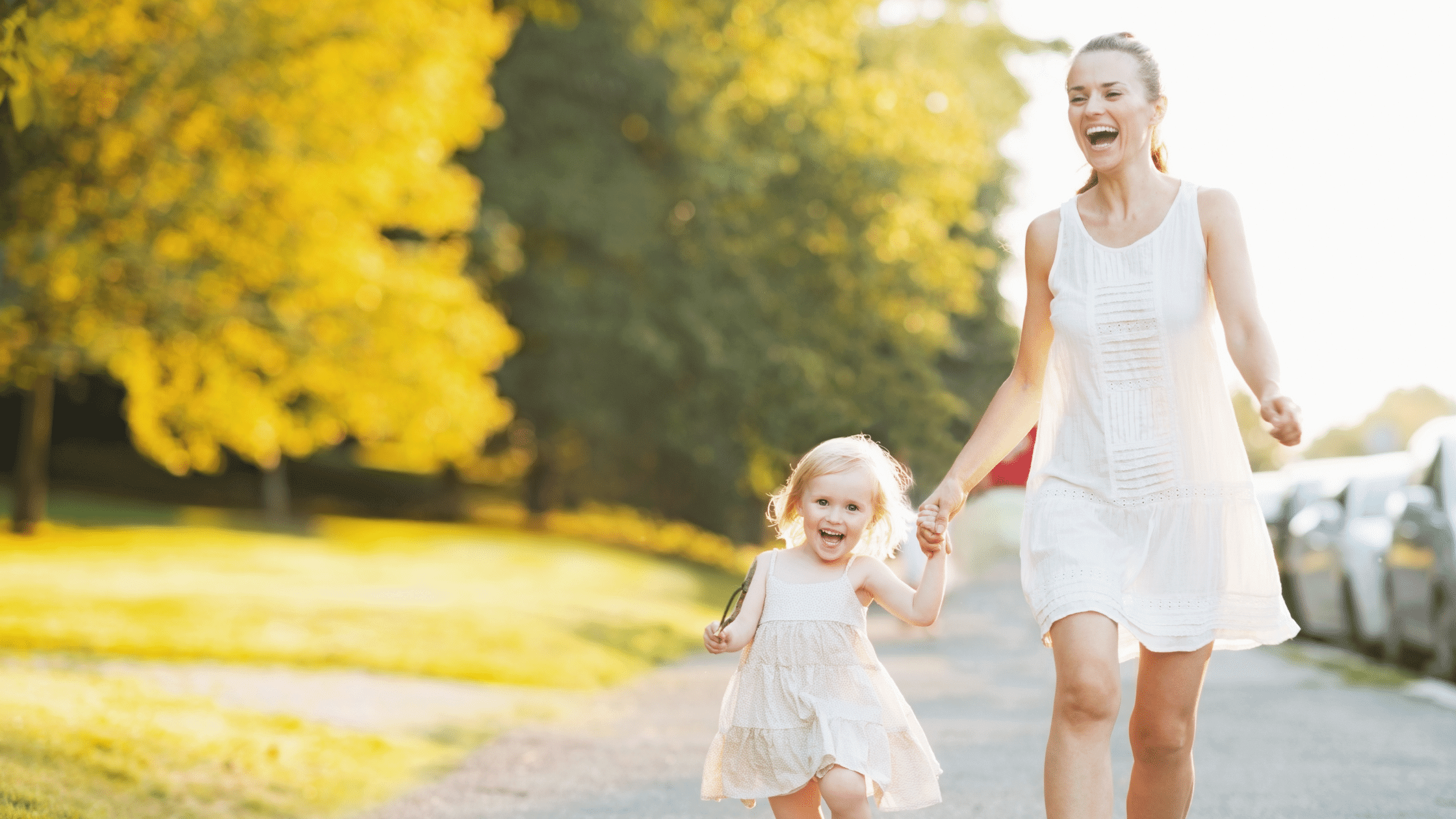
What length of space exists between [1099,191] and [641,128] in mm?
26652

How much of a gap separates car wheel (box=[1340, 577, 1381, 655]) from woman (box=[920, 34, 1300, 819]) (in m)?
10.9

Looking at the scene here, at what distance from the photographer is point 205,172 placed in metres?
14.6

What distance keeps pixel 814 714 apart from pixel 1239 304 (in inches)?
59.0

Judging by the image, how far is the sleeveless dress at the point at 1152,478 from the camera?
3607 millimetres

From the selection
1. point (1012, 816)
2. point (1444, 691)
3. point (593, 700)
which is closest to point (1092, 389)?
point (1012, 816)

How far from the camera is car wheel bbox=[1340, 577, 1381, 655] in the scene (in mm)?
13734

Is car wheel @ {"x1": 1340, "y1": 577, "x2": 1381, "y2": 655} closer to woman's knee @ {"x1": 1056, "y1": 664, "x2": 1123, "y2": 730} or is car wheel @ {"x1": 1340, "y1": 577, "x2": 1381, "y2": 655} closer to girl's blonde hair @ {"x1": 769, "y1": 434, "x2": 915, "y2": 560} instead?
girl's blonde hair @ {"x1": 769, "y1": 434, "x2": 915, "y2": 560}

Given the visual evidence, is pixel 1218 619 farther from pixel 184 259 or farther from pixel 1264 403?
pixel 184 259

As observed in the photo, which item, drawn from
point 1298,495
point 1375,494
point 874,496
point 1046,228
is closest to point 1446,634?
point 1375,494

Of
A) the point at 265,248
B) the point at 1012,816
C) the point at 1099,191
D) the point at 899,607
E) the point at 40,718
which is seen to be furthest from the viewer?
the point at 265,248

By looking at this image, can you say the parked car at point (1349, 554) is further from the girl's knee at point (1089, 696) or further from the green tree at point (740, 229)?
the girl's knee at point (1089, 696)

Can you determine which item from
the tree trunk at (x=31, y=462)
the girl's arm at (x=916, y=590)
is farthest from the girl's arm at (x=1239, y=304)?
the tree trunk at (x=31, y=462)

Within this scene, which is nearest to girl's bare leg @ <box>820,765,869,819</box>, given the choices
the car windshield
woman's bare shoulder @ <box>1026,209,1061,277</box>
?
woman's bare shoulder @ <box>1026,209,1061,277</box>

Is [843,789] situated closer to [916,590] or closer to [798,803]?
[798,803]
